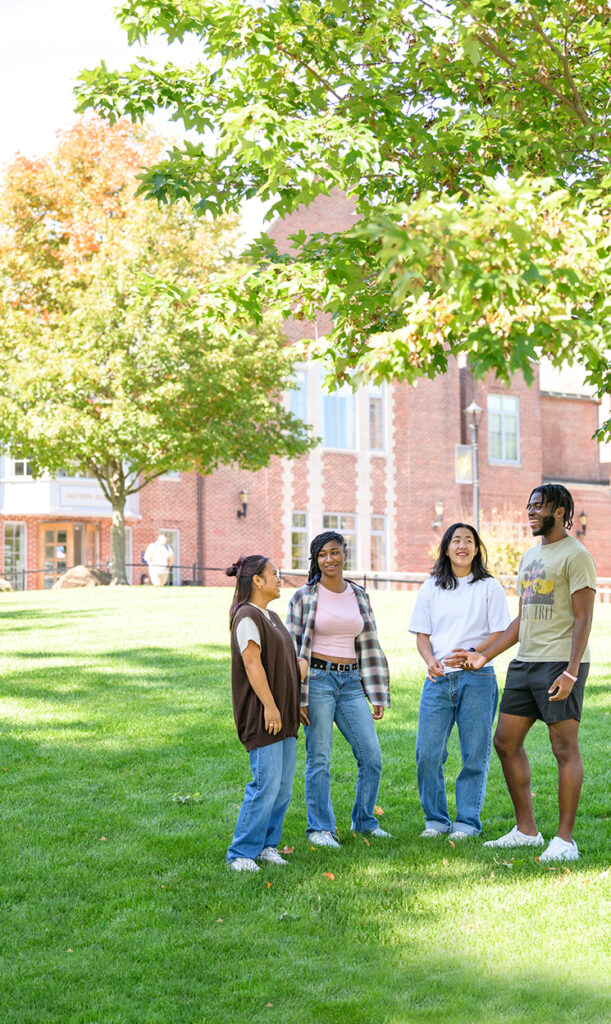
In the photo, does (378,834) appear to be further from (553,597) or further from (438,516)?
(438,516)

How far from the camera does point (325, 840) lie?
626 centimetres

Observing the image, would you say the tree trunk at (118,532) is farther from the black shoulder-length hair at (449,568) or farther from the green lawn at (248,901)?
the black shoulder-length hair at (449,568)

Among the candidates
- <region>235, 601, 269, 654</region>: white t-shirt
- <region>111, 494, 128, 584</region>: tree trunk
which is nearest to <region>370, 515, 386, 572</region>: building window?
<region>111, 494, 128, 584</region>: tree trunk

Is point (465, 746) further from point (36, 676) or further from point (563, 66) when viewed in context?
point (36, 676)

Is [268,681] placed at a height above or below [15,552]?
below

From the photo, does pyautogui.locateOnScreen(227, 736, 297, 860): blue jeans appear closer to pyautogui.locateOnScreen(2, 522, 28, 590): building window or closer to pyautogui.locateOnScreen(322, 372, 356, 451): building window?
pyautogui.locateOnScreen(2, 522, 28, 590): building window

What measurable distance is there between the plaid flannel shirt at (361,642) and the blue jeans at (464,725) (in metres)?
0.28

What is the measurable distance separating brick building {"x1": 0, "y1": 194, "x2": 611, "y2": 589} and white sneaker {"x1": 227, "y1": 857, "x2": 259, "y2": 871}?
2461 centimetres

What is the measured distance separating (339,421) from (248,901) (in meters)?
30.8

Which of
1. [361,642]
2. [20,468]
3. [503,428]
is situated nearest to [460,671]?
[361,642]

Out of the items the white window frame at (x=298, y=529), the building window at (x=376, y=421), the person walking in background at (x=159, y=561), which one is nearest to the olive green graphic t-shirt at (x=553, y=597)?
the person walking in background at (x=159, y=561)

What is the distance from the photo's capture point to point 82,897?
551 centimetres

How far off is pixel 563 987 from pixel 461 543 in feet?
8.77

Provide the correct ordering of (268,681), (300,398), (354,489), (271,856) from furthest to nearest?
(354,489), (300,398), (271,856), (268,681)
